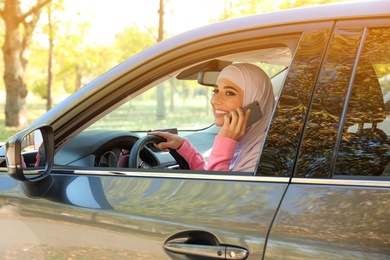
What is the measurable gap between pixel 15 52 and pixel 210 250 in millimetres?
14224

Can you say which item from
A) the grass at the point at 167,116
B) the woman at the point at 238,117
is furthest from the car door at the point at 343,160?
the grass at the point at 167,116

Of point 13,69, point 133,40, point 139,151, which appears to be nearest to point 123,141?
point 139,151

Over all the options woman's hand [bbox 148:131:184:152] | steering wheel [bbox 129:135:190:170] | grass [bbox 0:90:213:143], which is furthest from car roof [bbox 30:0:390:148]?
grass [bbox 0:90:213:143]

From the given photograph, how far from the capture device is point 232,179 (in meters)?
1.58

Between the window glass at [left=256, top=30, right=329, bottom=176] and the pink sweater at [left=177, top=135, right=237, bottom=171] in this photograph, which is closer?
the window glass at [left=256, top=30, right=329, bottom=176]

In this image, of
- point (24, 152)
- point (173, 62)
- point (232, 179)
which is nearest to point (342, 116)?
point (232, 179)

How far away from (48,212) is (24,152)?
527 millimetres

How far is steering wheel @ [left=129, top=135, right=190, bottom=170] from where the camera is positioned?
7.34 ft

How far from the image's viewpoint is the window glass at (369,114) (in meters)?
1.48

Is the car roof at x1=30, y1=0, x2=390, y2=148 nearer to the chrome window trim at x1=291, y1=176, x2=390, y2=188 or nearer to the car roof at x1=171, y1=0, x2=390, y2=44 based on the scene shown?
the car roof at x1=171, y1=0, x2=390, y2=44

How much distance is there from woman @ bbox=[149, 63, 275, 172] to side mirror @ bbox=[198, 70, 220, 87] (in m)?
0.52

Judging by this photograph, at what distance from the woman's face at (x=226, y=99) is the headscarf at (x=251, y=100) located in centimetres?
3

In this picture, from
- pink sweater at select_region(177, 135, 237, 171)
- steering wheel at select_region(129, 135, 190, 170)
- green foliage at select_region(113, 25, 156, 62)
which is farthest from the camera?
green foliage at select_region(113, 25, 156, 62)

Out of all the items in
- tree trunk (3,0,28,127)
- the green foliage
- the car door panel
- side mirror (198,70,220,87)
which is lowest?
the car door panel
